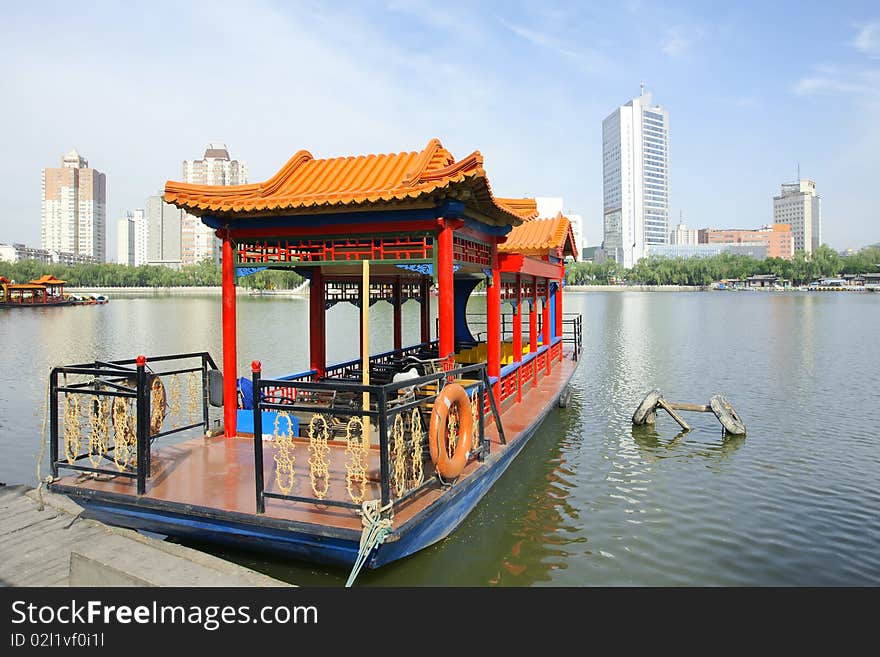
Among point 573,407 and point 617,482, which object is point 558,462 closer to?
point 617,482

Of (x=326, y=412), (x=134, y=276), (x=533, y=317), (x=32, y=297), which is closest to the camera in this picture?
(x=326, y=412)

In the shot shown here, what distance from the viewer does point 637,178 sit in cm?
14238

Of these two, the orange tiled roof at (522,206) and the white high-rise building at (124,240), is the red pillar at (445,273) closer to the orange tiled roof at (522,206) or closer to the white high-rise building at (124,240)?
the orange tiled roof at (522,206)

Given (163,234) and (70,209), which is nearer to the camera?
(163,234)

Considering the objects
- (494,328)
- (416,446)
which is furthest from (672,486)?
(416,446)

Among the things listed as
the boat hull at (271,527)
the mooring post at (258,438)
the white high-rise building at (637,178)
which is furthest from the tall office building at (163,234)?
the mooring post at (258,438)

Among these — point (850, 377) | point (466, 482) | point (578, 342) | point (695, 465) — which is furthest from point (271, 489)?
point (850, 377)

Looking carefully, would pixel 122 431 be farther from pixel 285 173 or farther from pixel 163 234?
pixel 163 234

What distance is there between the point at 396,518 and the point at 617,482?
4.75 m

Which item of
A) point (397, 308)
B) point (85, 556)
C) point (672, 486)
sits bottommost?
point (672, 486)

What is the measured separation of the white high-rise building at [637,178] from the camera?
142m

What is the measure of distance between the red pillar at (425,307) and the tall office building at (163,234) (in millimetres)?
125709

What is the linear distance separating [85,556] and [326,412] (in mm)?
1831
